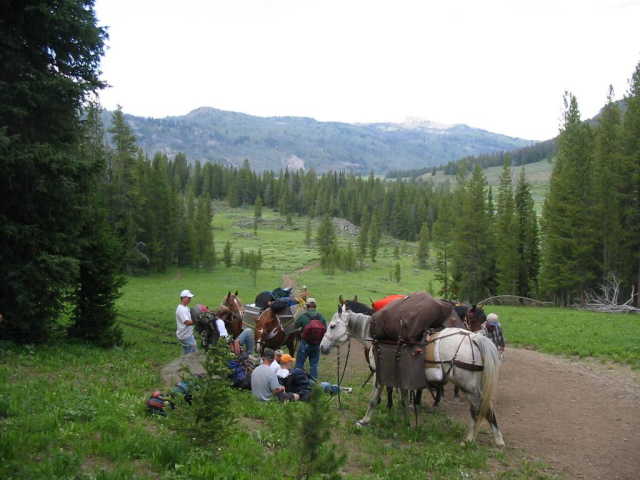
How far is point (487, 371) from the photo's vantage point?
377 inches

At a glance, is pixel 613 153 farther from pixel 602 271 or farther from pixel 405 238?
pixel 405 238

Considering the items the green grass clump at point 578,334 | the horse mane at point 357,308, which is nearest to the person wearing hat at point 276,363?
the horse mane at point 357,308

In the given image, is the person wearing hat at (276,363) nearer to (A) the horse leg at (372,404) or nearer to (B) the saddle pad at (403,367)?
(A) the horse leg at (372,404)

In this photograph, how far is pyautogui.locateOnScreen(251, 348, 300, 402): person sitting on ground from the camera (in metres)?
10.8

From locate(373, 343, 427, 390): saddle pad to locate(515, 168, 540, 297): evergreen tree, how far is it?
40215 mm

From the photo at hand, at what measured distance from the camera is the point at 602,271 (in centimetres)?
3788

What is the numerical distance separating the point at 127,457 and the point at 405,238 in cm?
13276

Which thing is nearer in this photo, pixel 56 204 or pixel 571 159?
pixel 56 204

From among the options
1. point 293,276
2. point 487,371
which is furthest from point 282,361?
point 293,276

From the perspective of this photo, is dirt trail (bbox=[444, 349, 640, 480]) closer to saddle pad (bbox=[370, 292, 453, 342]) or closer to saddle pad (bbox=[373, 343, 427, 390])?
saddle pad (bbox=[373, 343, 427, 390])

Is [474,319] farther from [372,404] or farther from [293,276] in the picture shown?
[293,276]

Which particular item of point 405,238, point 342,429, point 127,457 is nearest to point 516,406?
point 342,429

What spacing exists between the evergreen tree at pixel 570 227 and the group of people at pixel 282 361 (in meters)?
31.4

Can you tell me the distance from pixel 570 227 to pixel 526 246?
9.80 m
